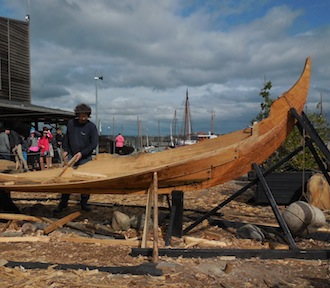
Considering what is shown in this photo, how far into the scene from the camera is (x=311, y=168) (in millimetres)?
9328

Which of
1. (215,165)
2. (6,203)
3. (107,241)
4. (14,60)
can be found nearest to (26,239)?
(107,241)

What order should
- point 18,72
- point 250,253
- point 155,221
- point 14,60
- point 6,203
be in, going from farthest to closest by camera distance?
point 18,72
point 14,60
point 6,203
point 155,221
point 250,253

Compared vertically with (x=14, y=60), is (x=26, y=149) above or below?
below

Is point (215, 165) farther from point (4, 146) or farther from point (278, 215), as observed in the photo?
point (4, 146)

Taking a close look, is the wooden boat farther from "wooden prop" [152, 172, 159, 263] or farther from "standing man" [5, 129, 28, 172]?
"standing man" [5, 129, 28, 172]

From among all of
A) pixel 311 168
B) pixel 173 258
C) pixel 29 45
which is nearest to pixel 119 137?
pixel 29 45

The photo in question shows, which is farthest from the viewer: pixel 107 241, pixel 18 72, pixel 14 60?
pixel 18 72

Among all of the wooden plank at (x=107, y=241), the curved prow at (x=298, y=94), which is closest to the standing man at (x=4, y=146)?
the wooden plank at (x=107, y=241)

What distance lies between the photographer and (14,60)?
2214 cm

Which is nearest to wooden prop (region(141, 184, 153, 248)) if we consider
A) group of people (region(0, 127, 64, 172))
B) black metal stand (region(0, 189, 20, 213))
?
black metal stand (region(0, 189, 20, 213))

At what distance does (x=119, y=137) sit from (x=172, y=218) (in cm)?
1890

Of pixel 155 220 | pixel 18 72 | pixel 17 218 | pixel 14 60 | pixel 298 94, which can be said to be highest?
pixel 14 60

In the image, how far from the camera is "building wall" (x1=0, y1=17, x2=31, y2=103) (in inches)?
837

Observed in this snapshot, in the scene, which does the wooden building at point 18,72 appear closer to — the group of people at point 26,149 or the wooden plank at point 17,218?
the group of people at point 26,149
